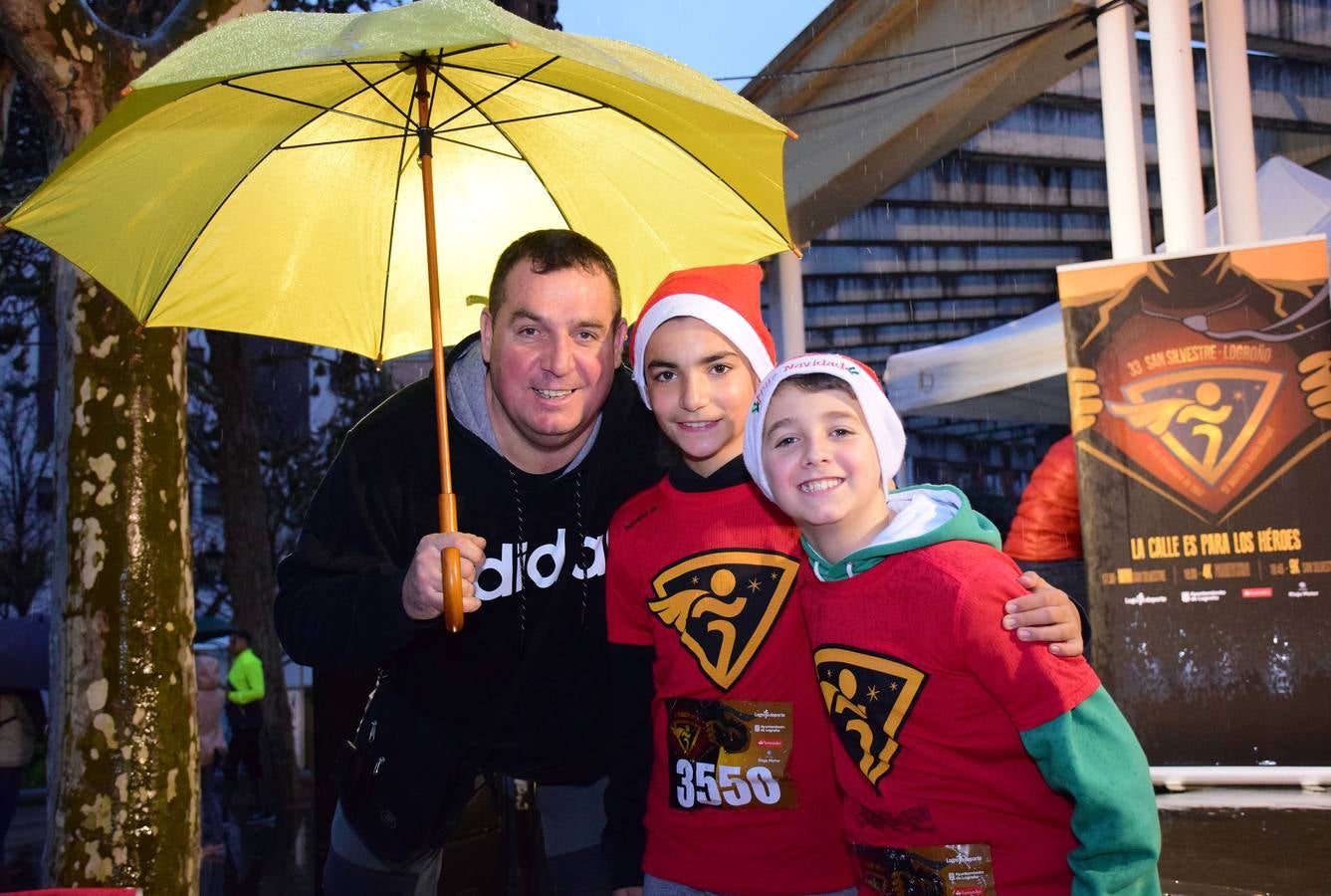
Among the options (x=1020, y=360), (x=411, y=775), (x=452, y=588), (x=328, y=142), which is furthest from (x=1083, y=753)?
(x=1020, y=360)

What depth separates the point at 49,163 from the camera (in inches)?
232

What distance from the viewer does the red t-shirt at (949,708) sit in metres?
2.52

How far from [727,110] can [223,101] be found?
128 centimetres

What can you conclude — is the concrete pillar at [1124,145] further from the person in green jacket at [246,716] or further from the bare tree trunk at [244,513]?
the person in green jacket at [246,716]

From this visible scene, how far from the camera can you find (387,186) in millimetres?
3768

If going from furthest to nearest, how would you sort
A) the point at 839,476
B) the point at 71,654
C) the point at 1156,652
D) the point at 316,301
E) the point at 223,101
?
the point at 1156,652 → the point at 71,654 → the point at 316,301 → the point at 223,101 → the point at 839,476

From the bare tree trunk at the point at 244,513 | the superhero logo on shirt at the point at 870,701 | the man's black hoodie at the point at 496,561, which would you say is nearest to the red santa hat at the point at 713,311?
the man's black hoodie at the point at 496,561

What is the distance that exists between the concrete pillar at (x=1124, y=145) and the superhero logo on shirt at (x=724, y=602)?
6506 mm

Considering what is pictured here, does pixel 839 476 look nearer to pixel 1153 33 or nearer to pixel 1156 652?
pixel 1156 652

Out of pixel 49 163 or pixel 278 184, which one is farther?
pixel 49 163

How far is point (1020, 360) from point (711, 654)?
847 centimetres

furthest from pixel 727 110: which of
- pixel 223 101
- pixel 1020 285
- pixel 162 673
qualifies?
pixel 1020 285

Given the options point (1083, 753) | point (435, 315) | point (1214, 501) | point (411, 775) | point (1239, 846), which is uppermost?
point (435, 315)

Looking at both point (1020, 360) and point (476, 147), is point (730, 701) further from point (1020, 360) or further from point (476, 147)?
point (1020, 360)
